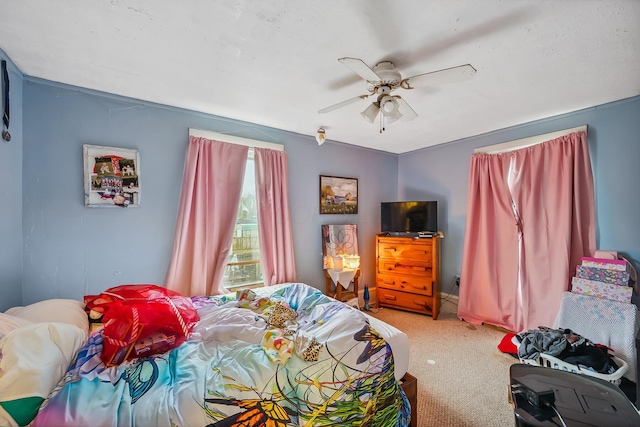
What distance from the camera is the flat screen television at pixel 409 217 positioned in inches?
135

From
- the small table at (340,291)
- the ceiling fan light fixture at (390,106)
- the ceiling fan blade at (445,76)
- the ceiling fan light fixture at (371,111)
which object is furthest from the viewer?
the small table at (340,291)

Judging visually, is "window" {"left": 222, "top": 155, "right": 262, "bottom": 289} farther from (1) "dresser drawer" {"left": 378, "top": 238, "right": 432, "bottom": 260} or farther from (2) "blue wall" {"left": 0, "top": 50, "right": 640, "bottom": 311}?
(1) "dresser drawer" {"left": 378, "top": 238, "right": 432, "bottom": 260}

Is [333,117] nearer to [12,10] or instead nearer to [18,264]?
[12,10]

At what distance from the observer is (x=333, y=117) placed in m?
2.62

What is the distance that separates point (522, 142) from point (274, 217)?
9.46ft

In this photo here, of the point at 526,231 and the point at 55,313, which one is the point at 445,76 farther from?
the point at 55,313

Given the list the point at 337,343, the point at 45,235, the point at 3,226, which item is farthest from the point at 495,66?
the point at 45,235

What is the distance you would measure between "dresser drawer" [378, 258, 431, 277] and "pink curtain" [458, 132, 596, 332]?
1.57ft

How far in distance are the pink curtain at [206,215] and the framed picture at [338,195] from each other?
1124 millimetres

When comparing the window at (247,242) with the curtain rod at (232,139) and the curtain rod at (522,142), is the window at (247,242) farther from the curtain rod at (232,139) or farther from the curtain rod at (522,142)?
the curtain rod at (522,142)

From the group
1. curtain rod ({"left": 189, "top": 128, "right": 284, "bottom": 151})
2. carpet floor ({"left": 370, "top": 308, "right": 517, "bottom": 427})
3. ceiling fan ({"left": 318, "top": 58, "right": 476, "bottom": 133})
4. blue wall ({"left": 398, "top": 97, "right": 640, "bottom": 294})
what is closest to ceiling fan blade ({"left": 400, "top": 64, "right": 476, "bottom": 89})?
ceiling fan ({"left": 318, "top": 58, "right": 476, "bottom": 133})

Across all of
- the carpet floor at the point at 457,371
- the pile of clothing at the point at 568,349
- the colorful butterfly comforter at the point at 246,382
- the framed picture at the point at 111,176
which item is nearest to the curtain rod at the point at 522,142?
the pile of clothing at the point at 568,349

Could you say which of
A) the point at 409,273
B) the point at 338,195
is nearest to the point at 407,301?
the point at 409,273

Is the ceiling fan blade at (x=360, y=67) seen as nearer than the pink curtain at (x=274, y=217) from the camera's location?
Yes
